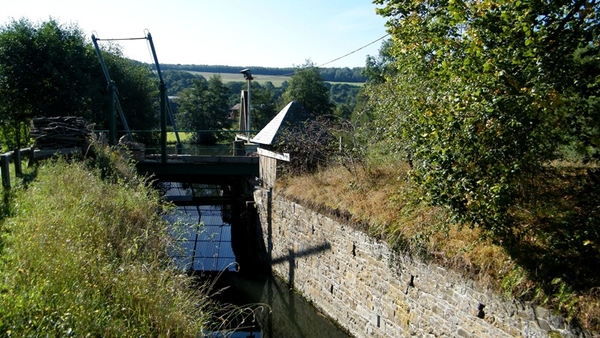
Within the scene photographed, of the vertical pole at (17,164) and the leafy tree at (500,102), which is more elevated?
the leafy tree at (500,102)

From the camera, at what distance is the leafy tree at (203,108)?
51719 mm

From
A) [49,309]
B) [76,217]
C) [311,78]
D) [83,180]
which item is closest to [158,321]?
[49,309]

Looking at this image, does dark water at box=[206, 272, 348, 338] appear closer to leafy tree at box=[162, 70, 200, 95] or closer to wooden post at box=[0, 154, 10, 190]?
wooden post at box=[0, 154, 10, 190]

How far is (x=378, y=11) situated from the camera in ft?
25.2

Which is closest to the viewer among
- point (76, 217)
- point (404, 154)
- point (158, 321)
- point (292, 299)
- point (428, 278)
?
point (158, 321)

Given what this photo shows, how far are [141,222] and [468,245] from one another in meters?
4.74

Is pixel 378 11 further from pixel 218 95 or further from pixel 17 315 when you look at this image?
pixel 218 95

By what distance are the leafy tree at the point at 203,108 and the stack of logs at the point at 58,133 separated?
3946 centimetres

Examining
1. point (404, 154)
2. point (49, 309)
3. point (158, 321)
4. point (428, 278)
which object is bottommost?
point (428, 278)

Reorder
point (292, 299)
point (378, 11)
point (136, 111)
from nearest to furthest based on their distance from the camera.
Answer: point (378, 11) < point (292, 299) < point (136, 111)

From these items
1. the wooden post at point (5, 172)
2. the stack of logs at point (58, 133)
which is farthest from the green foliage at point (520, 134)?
the stack of logs at point (58, 133)

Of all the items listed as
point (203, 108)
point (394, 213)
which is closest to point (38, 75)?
point (394, 213)

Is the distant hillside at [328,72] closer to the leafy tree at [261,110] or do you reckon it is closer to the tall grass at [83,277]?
the leafy tree at [261,110]

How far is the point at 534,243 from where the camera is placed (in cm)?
571
